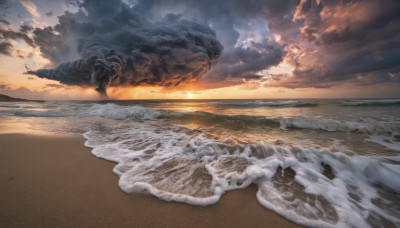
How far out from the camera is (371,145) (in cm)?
346

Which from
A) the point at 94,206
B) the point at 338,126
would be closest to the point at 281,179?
the point at 94,206

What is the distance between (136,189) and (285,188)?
1851mm

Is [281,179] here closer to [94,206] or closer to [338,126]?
[94,206]

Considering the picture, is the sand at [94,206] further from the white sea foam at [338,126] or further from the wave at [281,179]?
the white sea foam at [338,126]

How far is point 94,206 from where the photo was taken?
1.40 meters

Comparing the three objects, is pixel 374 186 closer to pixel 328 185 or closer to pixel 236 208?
pixel 328 185

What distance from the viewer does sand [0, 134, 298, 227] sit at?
124cm

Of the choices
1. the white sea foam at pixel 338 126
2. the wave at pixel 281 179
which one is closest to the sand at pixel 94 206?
the wave at pixel 281 179

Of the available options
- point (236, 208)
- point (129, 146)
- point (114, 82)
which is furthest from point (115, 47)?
point (236, 208)

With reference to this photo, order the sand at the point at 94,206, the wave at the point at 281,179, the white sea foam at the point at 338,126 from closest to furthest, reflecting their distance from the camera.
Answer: the sand at the point at 94,206 < the wave at the point at 281,179 < the white sea foam at the point at 338,126

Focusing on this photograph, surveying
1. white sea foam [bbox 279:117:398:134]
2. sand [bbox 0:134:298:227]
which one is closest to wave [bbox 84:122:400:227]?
sand [bbox 0:134:298:227]

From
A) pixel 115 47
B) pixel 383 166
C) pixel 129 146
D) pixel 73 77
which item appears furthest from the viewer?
pixel 73 77

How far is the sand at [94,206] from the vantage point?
1.24 m

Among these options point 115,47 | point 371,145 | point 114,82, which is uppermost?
point 115,47
